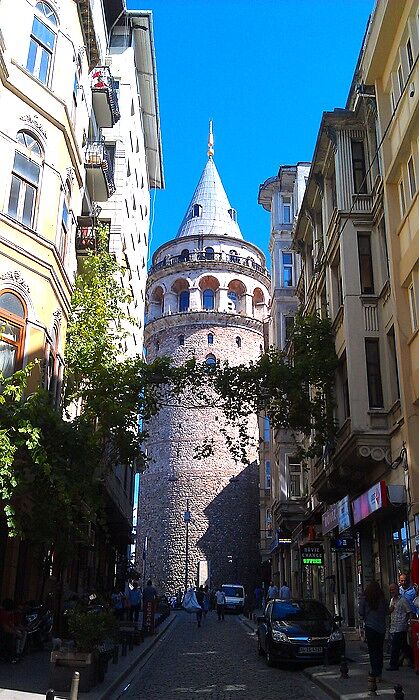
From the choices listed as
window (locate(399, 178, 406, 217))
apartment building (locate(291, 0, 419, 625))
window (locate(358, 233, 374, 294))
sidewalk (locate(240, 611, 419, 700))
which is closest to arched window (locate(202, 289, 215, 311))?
apartment building (locate(291, 0, 419, 625))

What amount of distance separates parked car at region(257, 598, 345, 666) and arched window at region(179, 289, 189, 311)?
44.6m

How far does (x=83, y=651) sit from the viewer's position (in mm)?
11828

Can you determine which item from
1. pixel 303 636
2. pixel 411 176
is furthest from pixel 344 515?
pixel 411 176

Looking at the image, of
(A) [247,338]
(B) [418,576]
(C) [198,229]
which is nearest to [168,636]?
(B) [418,576]

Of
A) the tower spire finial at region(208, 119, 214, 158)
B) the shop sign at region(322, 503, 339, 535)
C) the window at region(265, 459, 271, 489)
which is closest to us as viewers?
the shop sign at region(322, 503, 339, 535)

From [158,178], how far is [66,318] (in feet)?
95.6

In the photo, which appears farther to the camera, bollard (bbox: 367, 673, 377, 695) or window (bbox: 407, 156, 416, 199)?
window (bbox: 407, 156, 416, 199)

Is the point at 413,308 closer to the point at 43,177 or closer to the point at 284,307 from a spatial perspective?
the point at 43,177

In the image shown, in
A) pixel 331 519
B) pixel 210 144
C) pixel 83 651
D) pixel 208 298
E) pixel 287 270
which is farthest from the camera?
pixel 210 144

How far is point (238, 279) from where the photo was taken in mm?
60531

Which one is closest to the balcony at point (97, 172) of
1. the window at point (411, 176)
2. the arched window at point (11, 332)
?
the arched window at point (11, 332)

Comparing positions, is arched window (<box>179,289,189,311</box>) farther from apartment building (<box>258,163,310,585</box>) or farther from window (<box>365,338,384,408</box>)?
window (<box>365,338,384,408</box>)

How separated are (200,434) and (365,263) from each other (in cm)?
3660

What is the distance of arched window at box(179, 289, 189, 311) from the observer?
5966cm
